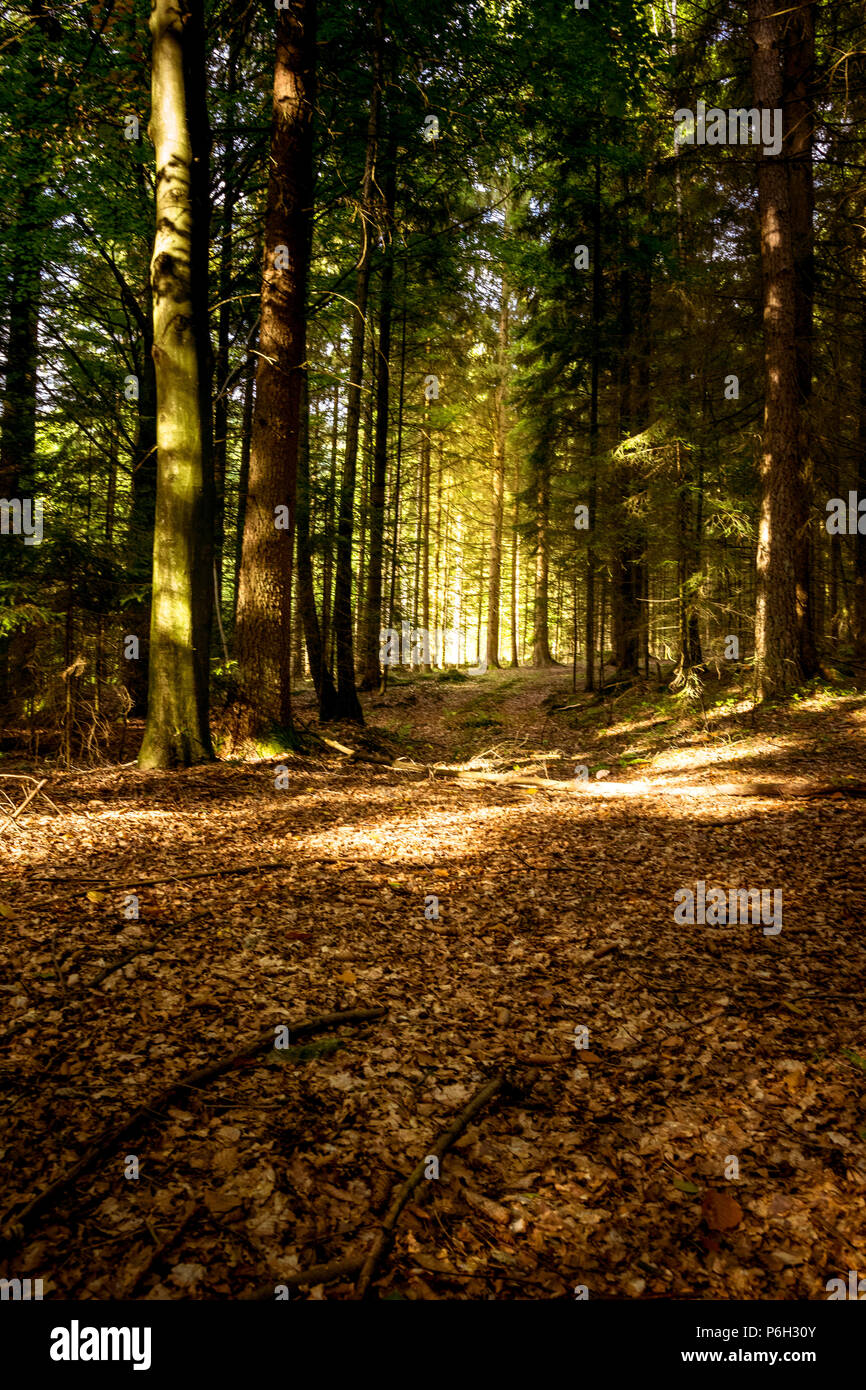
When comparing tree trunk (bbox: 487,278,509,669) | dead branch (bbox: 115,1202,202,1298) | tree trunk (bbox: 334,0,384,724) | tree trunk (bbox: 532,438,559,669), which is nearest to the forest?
dead branch (bbox: 115,1202,202,1298)

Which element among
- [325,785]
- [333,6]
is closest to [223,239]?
[333,6]

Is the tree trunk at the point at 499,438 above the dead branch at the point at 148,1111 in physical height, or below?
above

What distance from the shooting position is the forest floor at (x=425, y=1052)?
7.36ft

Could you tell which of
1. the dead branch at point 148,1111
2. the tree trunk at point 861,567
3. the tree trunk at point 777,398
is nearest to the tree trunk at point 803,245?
the tree trunk at point 777,398

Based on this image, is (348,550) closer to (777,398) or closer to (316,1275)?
(777,398)

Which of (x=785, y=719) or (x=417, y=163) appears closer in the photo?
(x=785, y=719)

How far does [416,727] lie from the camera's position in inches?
607

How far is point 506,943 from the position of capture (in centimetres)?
455

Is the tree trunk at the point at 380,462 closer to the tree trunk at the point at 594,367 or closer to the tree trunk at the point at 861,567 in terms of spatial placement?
the tree trunk at the point at 594,367

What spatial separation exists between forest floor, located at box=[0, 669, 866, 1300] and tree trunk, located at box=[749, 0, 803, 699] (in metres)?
5.47

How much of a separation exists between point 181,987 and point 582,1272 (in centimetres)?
233

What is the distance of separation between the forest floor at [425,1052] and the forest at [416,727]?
21 millimetres

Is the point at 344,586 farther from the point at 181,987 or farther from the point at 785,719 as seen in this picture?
the point at 181,987

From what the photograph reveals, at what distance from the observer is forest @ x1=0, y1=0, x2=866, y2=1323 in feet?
8.12
